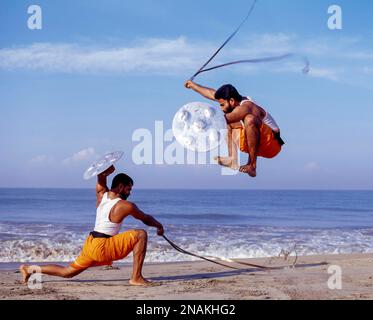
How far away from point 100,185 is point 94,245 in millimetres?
732

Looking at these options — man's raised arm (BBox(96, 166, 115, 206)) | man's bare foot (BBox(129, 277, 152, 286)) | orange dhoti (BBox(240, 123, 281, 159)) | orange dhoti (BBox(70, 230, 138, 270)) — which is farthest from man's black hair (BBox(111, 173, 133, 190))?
orange dhoti (BBox(240, 123, 281, 159))

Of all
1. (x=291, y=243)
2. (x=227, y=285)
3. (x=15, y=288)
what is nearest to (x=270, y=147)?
(x=227, y=285)

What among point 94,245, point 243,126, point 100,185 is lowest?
point 94,245

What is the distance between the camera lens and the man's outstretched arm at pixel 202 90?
541 centimetres

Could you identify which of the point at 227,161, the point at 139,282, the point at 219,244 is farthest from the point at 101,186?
the point at 219,244

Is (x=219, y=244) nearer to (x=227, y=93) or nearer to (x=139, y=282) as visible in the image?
(x=139, y=282)

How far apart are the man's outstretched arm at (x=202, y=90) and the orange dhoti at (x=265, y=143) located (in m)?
0.39

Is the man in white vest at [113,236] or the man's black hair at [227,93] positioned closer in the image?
the man's black hair at [227,93]

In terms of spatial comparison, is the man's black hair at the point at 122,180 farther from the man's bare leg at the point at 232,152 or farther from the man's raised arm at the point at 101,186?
the man's bare leg at the point at 232,152

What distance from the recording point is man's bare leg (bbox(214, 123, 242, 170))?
5402 mm

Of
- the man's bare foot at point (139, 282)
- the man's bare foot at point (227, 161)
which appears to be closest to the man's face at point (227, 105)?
the man's bare foot at point (227, 161)

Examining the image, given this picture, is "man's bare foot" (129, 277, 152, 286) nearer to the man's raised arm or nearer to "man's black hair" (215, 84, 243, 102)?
the man's raised arm
